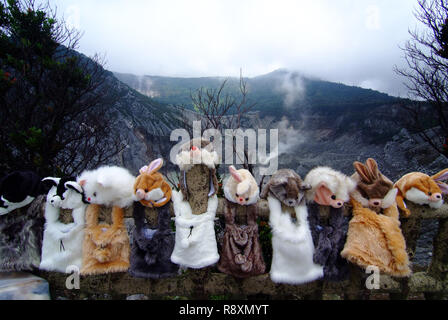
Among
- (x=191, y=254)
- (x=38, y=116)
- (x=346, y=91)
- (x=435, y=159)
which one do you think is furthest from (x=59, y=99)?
(x=346, y=91)

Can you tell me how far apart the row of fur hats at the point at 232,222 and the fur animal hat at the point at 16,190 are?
25 cm

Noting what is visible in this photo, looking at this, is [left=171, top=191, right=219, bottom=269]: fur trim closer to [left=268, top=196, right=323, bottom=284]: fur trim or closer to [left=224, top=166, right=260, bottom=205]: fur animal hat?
[left=224, top=166, right=260, bottom=205]: fur animal hat

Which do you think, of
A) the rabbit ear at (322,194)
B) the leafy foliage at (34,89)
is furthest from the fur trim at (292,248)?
the leafy foliage at (34,89)

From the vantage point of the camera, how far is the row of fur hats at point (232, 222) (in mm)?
1963

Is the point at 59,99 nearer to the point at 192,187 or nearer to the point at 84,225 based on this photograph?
the point at 84,225

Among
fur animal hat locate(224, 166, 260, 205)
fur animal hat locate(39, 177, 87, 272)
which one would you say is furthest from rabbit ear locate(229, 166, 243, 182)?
fur animal hat locate(39, 177, 87, 272)

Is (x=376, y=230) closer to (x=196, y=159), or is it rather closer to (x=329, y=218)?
(x=329, y=218)

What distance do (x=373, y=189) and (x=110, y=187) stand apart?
2.18 metres

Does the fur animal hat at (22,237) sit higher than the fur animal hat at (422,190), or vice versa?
the fur animal hat at (422,190)

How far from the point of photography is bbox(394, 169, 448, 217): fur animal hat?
2.03 m

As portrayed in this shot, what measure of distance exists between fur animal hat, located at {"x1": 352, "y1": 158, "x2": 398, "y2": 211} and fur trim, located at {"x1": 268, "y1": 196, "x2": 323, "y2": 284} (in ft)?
1.70

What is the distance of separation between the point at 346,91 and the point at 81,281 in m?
15.6

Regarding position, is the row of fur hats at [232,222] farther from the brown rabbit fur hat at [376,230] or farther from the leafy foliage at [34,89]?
the leafy foliage at [34,89]

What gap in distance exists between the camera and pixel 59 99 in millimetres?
4469
